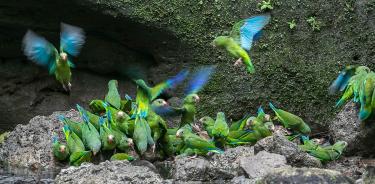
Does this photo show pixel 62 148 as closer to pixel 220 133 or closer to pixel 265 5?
pixel 220 133

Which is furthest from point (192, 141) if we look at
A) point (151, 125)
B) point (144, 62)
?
point (144, 62)

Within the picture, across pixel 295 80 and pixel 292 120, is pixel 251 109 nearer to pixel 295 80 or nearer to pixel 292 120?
pixel 295 80

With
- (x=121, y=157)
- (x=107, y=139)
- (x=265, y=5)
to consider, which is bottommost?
(x=121, y=157)

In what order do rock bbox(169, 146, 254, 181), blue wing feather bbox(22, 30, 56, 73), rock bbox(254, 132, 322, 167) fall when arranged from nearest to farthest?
rock bbox(169, 146, 254, 181)
rock bbox(254, 132, 322, 167)
blue wing feather bbox(22, 30, 56, 73)

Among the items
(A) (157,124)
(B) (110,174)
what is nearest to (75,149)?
(A) (157,124)

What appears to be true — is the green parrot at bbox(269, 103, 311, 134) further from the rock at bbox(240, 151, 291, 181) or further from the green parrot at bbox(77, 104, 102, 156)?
the green parrot at bbox(77, 104, 102, 156)

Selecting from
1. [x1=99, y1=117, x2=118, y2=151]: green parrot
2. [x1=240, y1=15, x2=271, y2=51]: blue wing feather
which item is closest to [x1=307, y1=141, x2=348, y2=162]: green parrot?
[x1=240, y1=15, x2=271, y2=51]: blue wing feather
